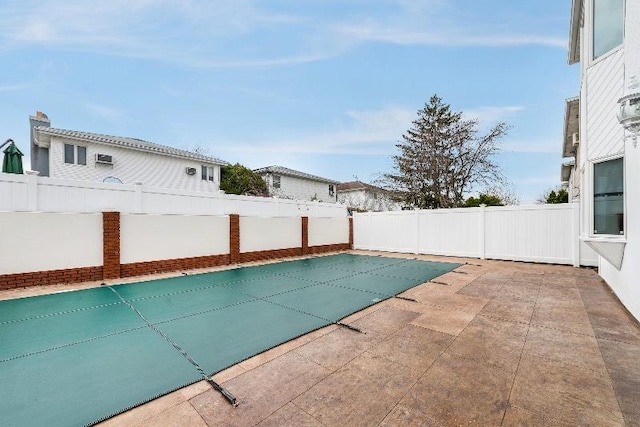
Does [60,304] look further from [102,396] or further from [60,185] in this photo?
[102,396]

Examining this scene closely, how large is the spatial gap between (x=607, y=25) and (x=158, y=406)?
9403 mm

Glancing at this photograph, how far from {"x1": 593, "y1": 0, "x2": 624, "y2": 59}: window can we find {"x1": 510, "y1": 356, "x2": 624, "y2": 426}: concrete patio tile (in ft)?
19.8

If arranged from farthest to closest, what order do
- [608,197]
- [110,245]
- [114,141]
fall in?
[114,141] → [110,245] → [608,197]

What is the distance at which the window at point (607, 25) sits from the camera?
197 inches

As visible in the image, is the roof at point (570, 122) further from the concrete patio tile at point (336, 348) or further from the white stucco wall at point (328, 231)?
the concrete patio tile at point (336, 348)

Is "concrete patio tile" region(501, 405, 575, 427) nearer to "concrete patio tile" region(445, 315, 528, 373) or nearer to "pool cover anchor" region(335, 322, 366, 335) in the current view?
"concrete patio tile" region(445, 315, 528, 373)

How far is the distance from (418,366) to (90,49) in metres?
15.4

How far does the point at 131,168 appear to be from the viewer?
16422mm

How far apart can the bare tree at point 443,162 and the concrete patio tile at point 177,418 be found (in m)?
19.2

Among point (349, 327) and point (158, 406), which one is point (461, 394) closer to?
point (349, 327)

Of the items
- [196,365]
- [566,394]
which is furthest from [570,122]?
[196,365]

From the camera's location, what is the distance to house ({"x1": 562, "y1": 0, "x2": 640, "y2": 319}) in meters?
4.16

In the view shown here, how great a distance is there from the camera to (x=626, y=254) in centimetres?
478

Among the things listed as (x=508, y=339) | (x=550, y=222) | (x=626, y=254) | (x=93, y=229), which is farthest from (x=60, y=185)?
(x=550, y=222)
